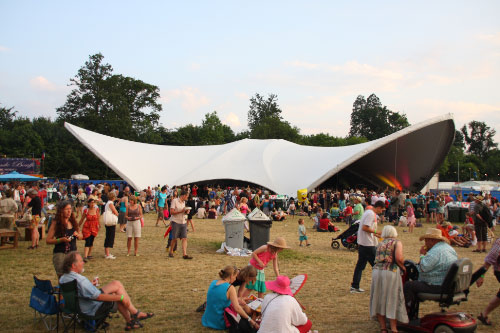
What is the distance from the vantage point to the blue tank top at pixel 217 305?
4.85 m

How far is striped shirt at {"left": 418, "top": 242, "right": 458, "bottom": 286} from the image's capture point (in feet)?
15.0

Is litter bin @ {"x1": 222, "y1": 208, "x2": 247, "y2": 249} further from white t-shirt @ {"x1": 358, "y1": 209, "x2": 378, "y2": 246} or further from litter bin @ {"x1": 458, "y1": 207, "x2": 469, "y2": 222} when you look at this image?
litter bin @ {"x1": 458, "y1": 207, "x2": 469, "y2": 222}

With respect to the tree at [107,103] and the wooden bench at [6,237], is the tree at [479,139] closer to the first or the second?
the tree at [107,103]

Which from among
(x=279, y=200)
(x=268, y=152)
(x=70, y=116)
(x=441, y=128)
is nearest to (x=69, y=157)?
(x=70, y=116)

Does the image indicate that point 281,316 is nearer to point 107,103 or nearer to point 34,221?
point 34,221

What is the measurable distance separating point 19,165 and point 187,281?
3879 cm

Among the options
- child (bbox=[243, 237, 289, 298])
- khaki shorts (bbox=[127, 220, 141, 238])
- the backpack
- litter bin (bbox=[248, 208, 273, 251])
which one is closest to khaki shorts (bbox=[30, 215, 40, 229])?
khaki shorts (bbox=[127, 220, 141, 238])

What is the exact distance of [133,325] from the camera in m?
4.87

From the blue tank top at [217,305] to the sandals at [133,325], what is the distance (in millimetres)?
772

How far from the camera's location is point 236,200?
61.4 feet

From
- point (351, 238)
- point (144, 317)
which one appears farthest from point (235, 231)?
point (144, 317)

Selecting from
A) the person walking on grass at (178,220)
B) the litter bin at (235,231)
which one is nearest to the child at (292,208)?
the litter bin at (235,231)

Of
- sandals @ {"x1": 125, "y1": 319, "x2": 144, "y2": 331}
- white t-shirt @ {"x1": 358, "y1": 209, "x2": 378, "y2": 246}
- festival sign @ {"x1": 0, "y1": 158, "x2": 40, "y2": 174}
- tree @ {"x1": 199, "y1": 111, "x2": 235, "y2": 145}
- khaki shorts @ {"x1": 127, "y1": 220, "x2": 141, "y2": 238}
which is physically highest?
tree @ {"x1": 199, "y1": 111, "x2": 235, "y2": 145}

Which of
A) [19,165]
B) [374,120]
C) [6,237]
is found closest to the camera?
[6,237]
